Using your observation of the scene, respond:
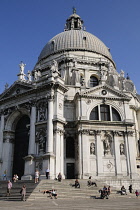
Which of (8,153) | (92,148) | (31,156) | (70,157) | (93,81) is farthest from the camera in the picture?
(93,81)

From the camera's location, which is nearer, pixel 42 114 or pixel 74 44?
pixel 42 114

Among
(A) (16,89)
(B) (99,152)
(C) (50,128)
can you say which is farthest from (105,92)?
(A) (16,89)

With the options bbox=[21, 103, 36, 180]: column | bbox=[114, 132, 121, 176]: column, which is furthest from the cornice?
bbox=[21, 103, 36, 180]: column

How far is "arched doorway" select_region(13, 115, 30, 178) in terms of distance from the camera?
2998cm

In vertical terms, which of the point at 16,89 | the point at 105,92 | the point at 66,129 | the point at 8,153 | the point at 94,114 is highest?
the point at 16,89

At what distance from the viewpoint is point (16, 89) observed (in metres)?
32.0

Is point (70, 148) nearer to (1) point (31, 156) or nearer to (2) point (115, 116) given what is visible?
(1) point (31, 156)

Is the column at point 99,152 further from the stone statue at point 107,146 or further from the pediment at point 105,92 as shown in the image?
the pediment at point 105,92

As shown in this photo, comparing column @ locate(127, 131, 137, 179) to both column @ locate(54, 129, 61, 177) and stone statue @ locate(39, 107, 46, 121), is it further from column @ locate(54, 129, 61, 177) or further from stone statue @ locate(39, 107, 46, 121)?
stone statue @ locate(39, 107, 46, 121)

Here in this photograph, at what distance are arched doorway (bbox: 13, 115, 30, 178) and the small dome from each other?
596 inches

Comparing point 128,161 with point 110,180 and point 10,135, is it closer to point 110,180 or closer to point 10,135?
point 110,180

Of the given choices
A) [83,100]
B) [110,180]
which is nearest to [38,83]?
[83,100]

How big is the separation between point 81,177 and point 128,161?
5942 millimetres

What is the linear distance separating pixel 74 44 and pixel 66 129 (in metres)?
17.9
